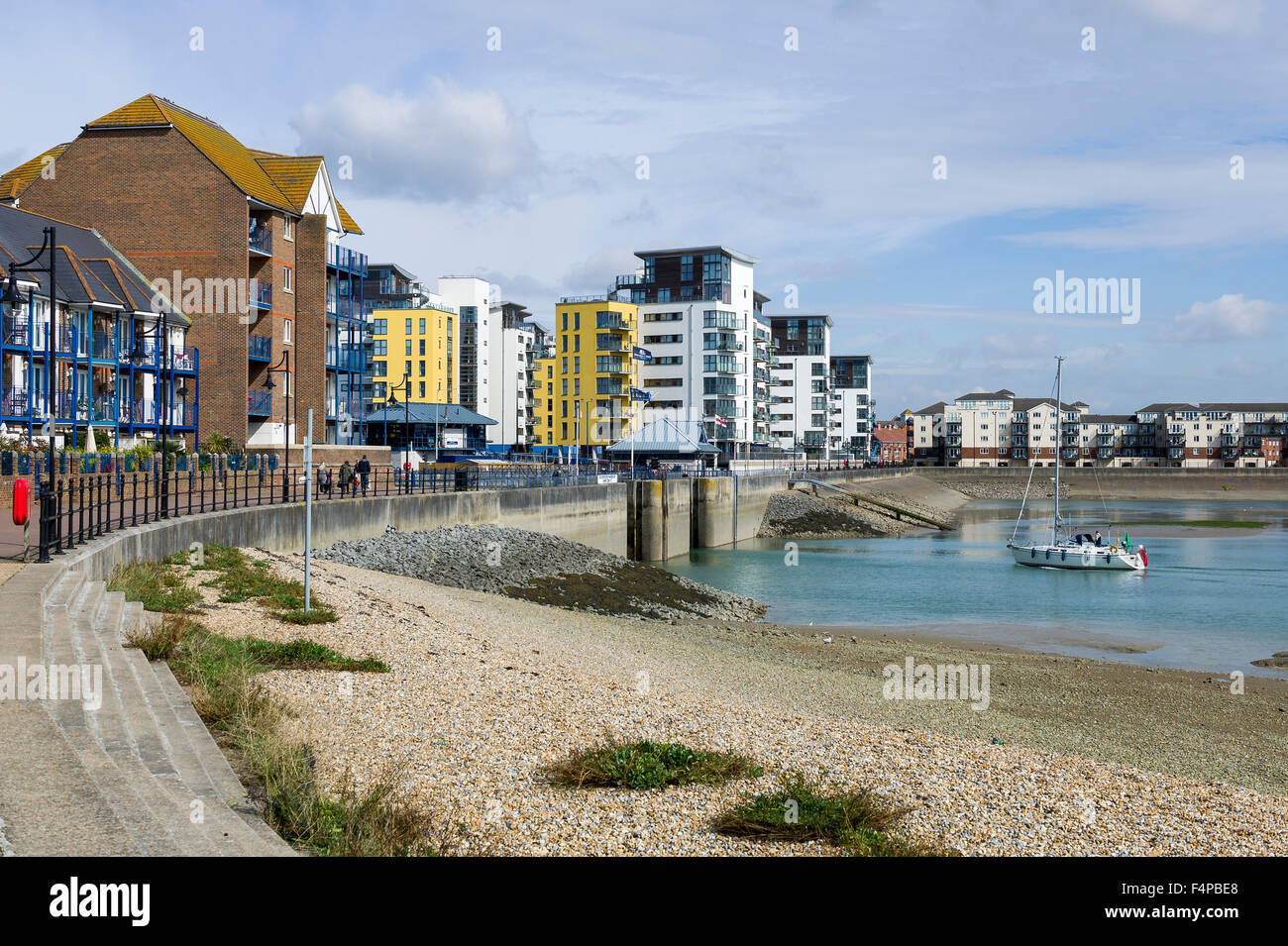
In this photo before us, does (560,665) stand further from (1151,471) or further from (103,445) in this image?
(1151,471)

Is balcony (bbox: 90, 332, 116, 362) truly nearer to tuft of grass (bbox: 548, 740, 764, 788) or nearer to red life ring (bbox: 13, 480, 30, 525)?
red life ring (bbox: 13, 480, 30, 525)

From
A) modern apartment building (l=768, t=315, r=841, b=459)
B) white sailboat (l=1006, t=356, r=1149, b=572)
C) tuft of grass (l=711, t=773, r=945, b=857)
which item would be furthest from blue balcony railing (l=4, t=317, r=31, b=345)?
modern apartment building (l=768, t=315, r=841, b=459)

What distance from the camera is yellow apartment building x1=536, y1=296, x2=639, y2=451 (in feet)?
349

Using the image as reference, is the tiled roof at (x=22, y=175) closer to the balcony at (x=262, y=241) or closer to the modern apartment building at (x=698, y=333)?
the balcony at (x=262, y=241)

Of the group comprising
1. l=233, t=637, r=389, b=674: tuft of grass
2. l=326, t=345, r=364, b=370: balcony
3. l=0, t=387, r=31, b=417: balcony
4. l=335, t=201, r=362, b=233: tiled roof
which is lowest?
l=233, t=637, r=389, b=674: tuft of grass

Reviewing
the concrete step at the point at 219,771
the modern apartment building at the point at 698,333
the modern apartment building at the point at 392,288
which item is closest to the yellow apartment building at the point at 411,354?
the modern apartment building at the point at 392,288

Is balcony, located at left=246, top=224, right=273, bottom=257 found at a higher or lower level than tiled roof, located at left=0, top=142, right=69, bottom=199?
lower

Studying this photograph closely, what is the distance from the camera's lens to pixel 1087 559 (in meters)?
53.5

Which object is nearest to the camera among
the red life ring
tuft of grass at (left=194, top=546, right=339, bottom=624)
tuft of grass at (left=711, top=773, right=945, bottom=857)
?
tuft of grass at (left=711, top=773, right=945, bottom=857)

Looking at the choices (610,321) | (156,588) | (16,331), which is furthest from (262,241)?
(610,321)

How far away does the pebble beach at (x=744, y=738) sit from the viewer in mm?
9203

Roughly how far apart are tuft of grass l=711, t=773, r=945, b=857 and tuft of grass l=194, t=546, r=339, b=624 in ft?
34.7

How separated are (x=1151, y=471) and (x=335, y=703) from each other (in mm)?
168000
